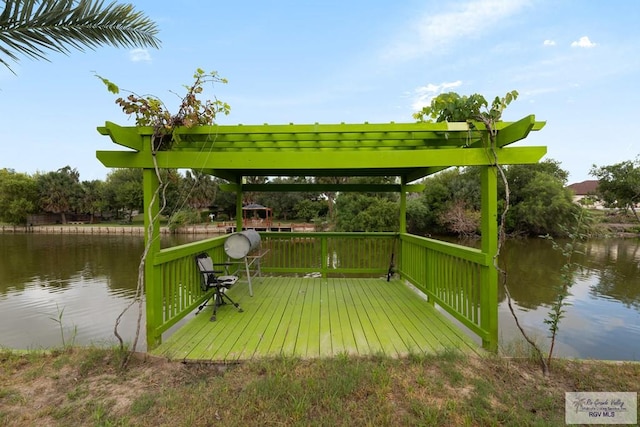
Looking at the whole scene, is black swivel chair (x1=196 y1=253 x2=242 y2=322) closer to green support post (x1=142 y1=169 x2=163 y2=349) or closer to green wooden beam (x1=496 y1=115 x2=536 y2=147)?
green support post (x1=142 y1=169 x2=163 y2=349)

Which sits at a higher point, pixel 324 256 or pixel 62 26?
pixel 62 26

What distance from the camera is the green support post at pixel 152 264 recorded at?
8.81 feet

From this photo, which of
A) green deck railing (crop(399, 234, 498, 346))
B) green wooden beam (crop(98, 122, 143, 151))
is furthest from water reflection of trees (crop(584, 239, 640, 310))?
green wooden beam (crop(98, 122, 143, 151))

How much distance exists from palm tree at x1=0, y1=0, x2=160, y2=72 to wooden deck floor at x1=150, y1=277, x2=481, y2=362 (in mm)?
2439

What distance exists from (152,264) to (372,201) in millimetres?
17566

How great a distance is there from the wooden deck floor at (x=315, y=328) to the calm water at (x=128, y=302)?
3.78 feet

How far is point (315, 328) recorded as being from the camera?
125 inches

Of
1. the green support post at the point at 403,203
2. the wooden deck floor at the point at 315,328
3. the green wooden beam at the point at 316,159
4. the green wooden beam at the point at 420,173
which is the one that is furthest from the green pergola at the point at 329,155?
the green support post at the point at 403,203

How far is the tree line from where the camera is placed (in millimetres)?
19031

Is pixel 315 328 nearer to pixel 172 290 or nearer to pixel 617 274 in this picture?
pixel 172 290

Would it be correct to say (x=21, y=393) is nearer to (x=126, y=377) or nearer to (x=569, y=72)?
(x=126, y=377)

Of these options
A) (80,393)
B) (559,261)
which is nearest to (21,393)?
(80,393)

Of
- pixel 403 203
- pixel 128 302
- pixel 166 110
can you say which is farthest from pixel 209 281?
pixel 128 302

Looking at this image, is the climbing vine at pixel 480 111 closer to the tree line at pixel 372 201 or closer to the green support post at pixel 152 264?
the green support post at pixel 152 264
